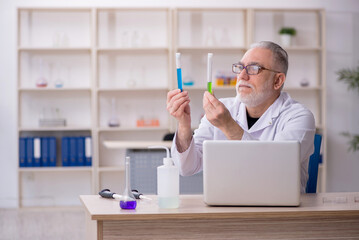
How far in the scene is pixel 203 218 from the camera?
1608 millimetres

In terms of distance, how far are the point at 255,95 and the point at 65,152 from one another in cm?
349

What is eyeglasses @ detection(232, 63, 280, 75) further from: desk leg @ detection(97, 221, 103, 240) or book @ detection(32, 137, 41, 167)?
book @ detection(32, 137, 41, 167)

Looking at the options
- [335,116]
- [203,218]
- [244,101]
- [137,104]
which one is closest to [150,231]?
[203,218]

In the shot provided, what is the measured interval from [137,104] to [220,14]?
1270mm

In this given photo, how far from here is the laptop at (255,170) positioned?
5.39 ft

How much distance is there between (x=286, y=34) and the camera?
573cm

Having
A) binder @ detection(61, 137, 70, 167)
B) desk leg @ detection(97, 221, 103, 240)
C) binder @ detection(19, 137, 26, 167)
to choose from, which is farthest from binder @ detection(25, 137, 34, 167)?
desk leg @ detection(97, 221, 103, 240)

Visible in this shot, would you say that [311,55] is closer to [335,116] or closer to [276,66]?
[335,116]

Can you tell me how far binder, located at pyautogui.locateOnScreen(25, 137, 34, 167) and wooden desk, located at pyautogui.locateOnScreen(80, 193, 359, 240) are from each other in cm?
394

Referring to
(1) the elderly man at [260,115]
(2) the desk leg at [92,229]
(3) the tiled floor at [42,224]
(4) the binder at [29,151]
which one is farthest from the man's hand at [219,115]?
(4) the binder at [29,151]

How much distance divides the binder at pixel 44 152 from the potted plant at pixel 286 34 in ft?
8.41

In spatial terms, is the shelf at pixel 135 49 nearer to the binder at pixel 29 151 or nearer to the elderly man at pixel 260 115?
the binder at pixel 29 151

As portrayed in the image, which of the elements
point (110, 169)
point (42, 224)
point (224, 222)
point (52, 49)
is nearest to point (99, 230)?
point (224, 222)

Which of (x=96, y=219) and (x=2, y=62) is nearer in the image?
(x=96, y=219)
